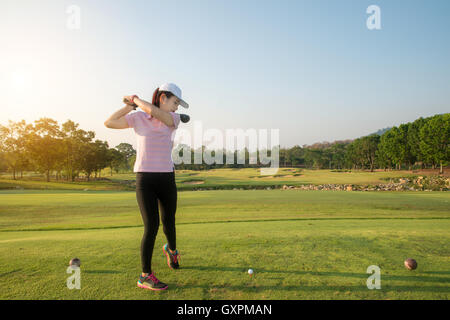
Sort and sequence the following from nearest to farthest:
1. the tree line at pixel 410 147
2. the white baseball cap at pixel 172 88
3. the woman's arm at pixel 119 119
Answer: the woman's arm at pixel 119 119 → the white baseball cap at pixel 172 88 → the tree line at pixel 410 147

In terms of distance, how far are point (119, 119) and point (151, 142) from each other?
567 mm

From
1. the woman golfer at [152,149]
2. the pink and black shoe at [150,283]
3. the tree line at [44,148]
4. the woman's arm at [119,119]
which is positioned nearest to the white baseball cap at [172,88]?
the woman golfer at [152,149]

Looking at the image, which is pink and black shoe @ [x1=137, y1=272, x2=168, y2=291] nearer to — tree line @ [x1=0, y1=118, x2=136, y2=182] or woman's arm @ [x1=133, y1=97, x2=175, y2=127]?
woman's arm @ [x1=133, y1=97, x2=175, y2=127]

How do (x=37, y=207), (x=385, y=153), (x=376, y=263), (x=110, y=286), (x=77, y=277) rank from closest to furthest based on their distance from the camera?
1. (x=110, y=286)
2. (x=77, y=277)
3. (x=376, y=263)
4. (x=37, y=207)
5. (x=385, y=153)

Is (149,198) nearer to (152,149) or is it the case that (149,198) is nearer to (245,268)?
(152,149)

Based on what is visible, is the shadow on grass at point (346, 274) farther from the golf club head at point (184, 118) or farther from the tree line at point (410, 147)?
the tree line at point (410, 147)

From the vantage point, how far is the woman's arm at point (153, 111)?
3.16m

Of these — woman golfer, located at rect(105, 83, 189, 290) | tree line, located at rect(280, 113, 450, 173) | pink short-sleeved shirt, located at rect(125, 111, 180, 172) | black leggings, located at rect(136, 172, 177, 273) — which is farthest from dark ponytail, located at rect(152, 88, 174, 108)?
tree line, located at rect(280, 113, 450, 173)

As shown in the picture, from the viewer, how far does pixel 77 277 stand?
3.14 meters

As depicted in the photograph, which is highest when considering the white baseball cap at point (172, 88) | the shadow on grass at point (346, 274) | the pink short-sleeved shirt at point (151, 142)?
the white baseball cap at point (172, 88)

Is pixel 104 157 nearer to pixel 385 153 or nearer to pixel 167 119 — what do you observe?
pixel 167 119

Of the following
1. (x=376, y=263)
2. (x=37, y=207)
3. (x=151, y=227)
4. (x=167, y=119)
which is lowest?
(x=37, y=207)
